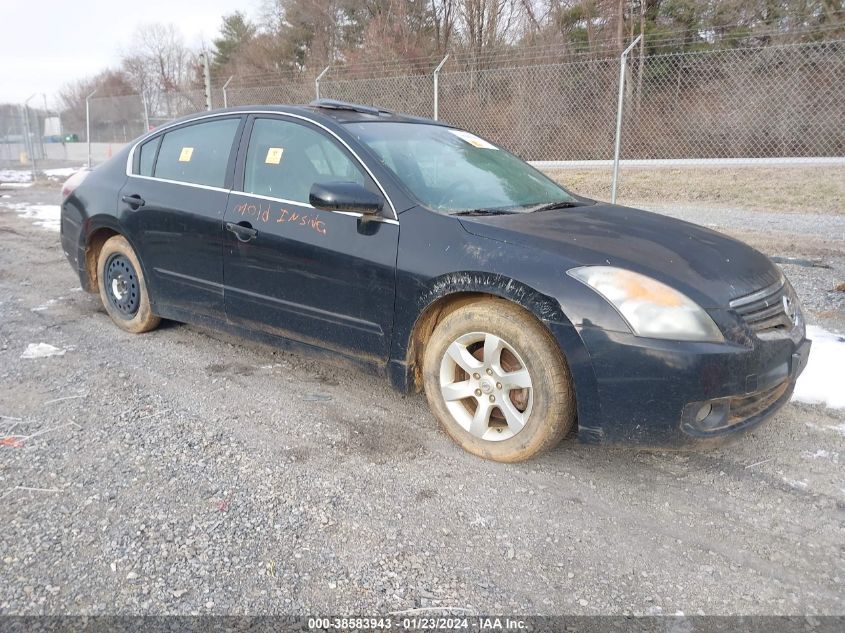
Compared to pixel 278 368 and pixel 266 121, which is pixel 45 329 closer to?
pixel 278 368

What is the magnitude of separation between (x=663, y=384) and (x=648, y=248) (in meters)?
0.69

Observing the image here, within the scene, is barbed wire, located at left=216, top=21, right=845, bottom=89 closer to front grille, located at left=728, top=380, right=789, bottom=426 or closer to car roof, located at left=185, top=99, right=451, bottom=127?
car roof, located at left=185, top=99, right=451, bottom=127

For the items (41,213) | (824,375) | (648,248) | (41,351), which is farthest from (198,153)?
(41,213)

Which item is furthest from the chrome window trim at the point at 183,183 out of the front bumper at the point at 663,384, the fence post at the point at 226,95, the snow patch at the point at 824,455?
the fence post at the point at 226,95

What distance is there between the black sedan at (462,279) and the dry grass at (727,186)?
25.2 ft

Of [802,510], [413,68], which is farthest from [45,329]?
[413,68]

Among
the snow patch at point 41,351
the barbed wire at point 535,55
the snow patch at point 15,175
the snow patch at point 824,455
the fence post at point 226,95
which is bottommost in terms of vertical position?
the snow patch at point 824,455

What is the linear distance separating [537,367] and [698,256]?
92 centimetres

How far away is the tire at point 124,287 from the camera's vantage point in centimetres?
460

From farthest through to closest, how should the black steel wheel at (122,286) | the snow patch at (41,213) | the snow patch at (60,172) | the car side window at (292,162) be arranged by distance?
the snow patch at (60,172) → the snow patch at (41,213) → the black steel wheel at (122,286) → the car side window at (292,162)

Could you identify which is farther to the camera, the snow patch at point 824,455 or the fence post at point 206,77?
the fence post at point 206,77

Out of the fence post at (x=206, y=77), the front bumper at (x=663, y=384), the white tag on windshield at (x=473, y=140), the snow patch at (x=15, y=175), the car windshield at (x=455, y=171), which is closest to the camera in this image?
the front bumper at (x=663, y=384)

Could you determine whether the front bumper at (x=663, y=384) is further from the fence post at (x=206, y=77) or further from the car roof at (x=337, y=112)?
the fence post at (x=206, y=77)

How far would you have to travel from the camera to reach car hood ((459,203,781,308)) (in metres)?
2.70
